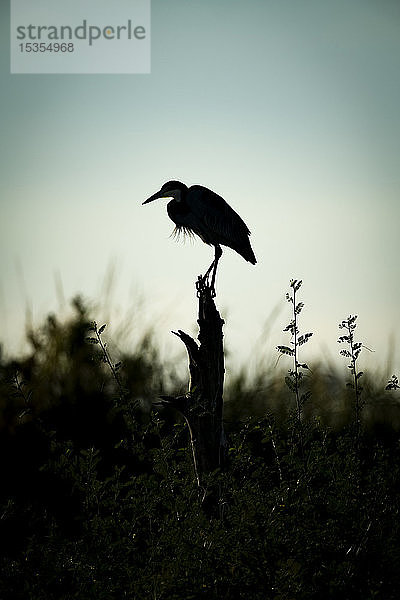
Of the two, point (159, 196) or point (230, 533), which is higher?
point (159, 196)

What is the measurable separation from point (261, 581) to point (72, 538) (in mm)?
2034

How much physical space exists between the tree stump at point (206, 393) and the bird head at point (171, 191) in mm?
1638

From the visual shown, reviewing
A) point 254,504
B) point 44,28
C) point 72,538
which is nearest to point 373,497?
point 254,504

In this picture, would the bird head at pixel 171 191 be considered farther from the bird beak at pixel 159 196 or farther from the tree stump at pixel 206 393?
the tree stump at pixel 206 393

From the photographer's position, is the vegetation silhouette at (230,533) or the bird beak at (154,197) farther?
the bird beak at (154,197)

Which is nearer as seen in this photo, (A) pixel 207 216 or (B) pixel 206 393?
(B) pixel 206 393

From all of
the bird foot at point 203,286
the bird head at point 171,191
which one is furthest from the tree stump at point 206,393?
the bird head at point 171,191

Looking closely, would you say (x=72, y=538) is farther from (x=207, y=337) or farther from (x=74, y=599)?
(x=74, y=599)

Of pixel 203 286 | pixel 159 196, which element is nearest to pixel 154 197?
pixel 159 196

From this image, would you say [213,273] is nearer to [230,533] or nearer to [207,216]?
[207,216]

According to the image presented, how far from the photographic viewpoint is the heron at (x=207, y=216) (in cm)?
530

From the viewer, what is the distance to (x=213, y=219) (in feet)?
17.3

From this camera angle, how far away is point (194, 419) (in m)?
3.65

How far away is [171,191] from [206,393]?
6.79ft
